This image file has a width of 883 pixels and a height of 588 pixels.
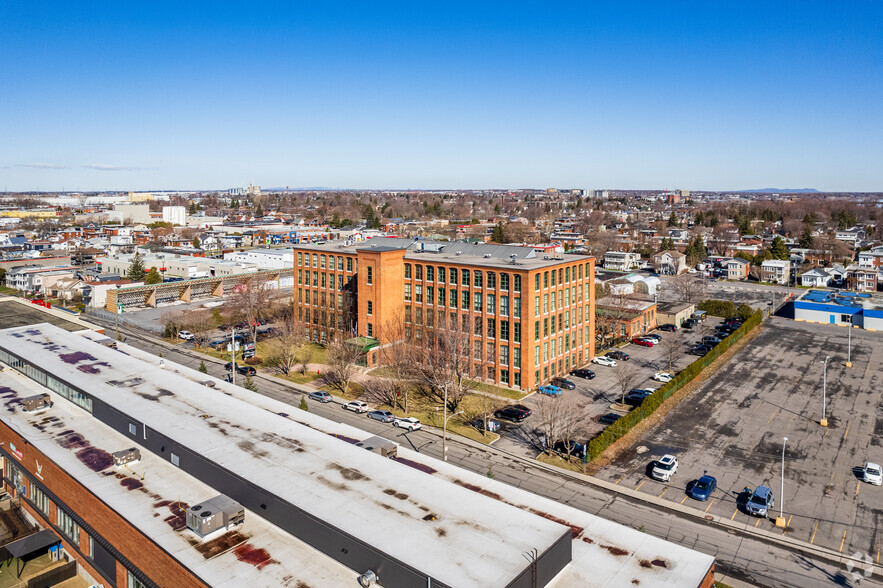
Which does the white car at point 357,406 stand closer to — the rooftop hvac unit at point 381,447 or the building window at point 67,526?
the rooftop hvac unit at point 381,447

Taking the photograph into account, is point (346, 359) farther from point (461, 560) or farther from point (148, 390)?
point (461, 560)

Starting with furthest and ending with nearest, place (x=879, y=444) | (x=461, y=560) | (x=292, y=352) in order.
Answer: (x=292, y=352) → (x=879, y=444) → (x=461, y=560)

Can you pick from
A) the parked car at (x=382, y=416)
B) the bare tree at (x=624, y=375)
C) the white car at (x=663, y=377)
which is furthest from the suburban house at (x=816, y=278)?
the parked car at (x=382, y=416)

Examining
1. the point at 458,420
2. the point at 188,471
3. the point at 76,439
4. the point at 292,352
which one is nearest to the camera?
the point at 188,471

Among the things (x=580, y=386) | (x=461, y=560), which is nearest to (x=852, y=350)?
(x=580, y=386)

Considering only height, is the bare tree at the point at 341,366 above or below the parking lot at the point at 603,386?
above

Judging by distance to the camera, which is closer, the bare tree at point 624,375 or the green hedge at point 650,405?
the green hedge at point 650,405
